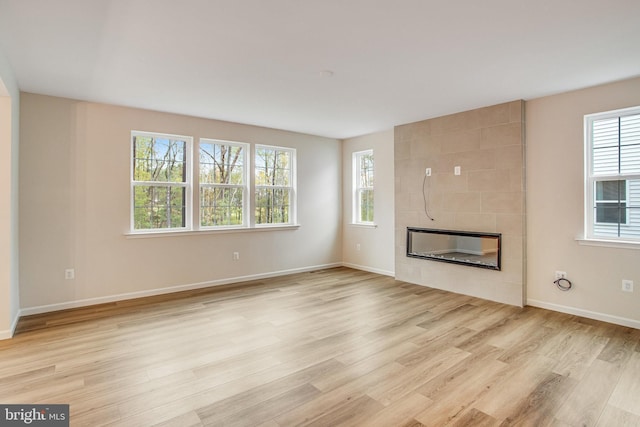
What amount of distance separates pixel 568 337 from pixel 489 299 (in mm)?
1194

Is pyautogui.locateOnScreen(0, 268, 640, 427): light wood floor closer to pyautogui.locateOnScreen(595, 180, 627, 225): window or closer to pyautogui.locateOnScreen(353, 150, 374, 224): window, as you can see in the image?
pyautogui.locateOnScreen(595, 180, 627, 225): window

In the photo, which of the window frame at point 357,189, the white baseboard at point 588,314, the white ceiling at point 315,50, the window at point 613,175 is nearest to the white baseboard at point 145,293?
the window frame at point 357,189

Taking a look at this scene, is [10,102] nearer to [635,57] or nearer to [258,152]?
[258,152]

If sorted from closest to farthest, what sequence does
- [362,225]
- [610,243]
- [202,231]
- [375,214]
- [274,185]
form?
[610,243] → [202,231] → [274,185] → [375,214] → [362,225]

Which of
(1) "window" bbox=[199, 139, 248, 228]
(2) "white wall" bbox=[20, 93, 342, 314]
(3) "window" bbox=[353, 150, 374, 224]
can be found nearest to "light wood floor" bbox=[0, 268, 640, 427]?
(2) "white wall" bbox=[20, 93, 342, 314]

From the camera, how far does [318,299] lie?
4.31 meters

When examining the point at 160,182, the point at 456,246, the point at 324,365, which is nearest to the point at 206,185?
the point at 160,182

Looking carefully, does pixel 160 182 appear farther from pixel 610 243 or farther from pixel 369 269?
pixel 610 243

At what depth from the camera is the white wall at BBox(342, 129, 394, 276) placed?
566 centimetres

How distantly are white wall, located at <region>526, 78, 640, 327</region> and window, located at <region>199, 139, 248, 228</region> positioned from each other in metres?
4.06

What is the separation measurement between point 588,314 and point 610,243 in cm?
82

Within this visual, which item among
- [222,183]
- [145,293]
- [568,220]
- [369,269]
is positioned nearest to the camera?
[568,220]

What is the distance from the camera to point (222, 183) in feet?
16.8

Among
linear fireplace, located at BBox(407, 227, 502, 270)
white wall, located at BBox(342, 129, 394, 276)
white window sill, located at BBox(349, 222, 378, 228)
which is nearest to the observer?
linear fireplace, located at BBox(407, 227, 502, 270)
